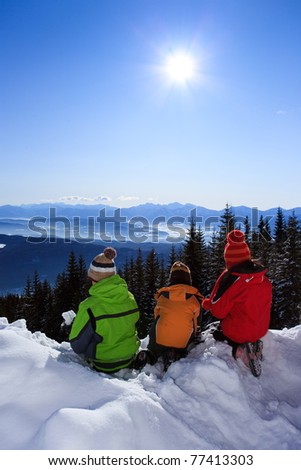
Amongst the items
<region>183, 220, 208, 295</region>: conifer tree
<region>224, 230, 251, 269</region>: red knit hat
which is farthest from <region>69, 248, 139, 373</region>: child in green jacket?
<region>183, 220, 208, 295</region>: conifer tree

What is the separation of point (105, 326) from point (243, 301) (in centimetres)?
249

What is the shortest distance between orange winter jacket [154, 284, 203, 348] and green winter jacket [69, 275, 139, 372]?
607mm

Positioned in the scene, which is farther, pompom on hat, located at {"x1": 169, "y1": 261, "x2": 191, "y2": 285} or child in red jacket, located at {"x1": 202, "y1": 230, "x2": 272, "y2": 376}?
pompom on hat, located at {"x1": 169, "y1": 261, "x2": 191, "y2": 285}

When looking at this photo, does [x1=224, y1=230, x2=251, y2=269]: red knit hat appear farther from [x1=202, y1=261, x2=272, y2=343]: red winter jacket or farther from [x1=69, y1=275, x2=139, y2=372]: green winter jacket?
[x1=69, y1=275, x2=139, y2=372]: green winter jacket

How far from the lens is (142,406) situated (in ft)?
13.8

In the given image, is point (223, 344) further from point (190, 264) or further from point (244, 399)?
point (190, 264)

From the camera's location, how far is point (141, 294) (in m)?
47.0

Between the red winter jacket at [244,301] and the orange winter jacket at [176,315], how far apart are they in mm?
408

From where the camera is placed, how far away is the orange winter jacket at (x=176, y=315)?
6.16 m

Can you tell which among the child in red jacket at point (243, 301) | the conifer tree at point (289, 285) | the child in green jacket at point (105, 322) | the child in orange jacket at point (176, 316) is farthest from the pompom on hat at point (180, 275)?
the conifer tree at point (289, 285)

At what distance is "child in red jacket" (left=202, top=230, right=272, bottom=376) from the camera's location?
599 centimetres

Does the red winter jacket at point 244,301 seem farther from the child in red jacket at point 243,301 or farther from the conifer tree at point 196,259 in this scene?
the conifer tree at point 196,259

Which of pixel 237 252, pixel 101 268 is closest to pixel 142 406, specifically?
pixel 101 268
